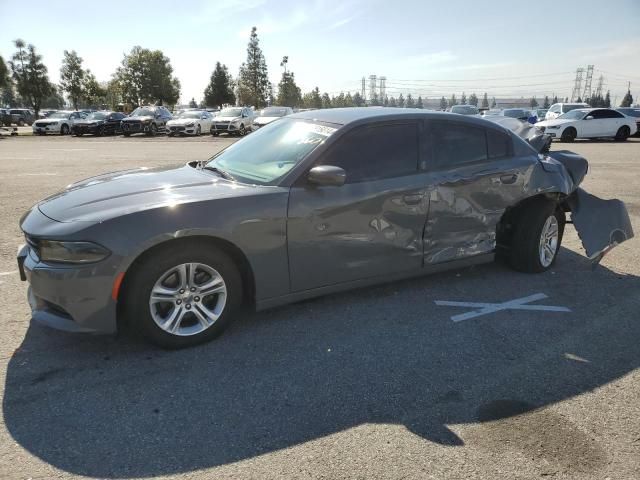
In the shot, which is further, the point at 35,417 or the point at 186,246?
the point at 186,246

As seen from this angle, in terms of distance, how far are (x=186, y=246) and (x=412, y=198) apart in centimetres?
189

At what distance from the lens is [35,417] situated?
2693mm

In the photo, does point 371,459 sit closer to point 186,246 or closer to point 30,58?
point 186,246

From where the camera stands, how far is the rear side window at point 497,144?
188 inches

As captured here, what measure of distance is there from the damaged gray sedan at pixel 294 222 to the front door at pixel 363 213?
0.01m

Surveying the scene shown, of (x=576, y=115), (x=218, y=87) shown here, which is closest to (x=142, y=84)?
(x=218, y=87)

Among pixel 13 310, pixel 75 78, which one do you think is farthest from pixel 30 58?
pixel 13 310

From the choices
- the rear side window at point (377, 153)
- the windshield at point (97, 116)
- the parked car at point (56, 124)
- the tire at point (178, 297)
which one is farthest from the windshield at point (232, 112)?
the tire at point (178, 297)

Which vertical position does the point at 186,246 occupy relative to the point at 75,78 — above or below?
below

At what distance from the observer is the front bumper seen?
306cm

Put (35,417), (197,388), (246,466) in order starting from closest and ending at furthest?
(246,466), (35,417), (197,388)

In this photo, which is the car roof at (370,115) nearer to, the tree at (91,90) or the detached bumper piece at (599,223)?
the detached bumper piece at (599,223)

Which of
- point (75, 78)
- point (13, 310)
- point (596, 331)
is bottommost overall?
point (596, 331)

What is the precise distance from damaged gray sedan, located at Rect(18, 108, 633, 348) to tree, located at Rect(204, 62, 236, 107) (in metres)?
78.6
